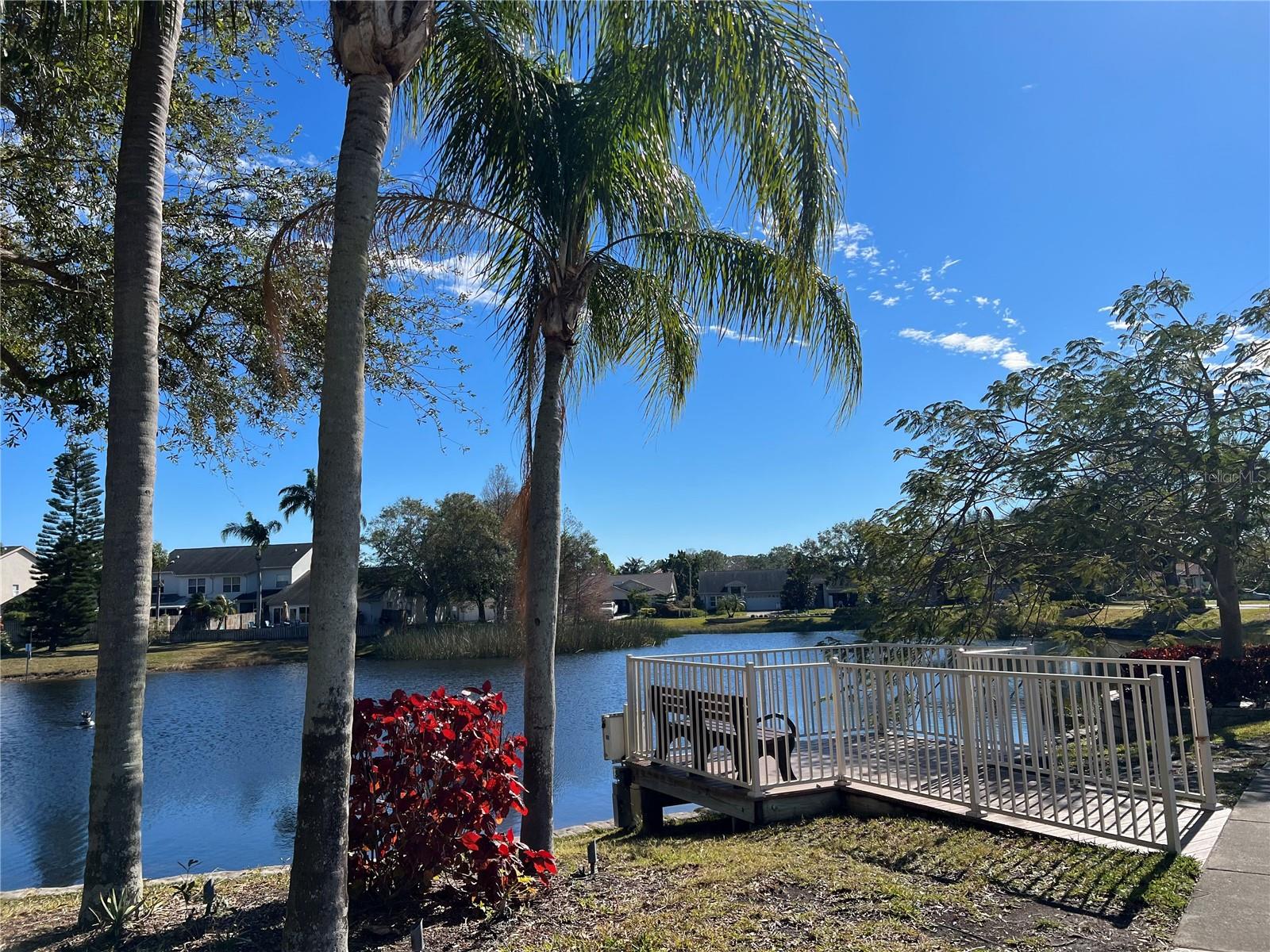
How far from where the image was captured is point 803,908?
183 inches

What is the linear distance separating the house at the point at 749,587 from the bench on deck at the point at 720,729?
74.0m

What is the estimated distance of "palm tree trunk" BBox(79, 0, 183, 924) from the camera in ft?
15.4

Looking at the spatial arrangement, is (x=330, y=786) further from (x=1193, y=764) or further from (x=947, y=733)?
(x=1193, y=764)

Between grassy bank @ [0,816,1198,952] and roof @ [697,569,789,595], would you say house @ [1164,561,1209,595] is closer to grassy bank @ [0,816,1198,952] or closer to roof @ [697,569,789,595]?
grassy bank @ [0,816,1198,952]

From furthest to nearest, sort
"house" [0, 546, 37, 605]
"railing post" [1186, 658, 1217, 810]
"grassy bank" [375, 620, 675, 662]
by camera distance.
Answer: "house" [0, 546, 37, 605] < "grassy bank" [375, 620, 675, 662] < "railing post" [1186, 658, 1217, 810]

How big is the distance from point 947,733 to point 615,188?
5.05m

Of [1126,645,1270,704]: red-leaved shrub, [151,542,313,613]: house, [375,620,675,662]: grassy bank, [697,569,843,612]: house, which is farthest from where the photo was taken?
[697,569,843,612]: house

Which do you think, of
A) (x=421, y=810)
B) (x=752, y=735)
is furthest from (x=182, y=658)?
(x=421, y=810)

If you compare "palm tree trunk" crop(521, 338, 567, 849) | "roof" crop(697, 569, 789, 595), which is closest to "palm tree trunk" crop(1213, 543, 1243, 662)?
"palm tree trunk" crop(521, 338, 567, 849)

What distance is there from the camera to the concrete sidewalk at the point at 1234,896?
3928 millimetres

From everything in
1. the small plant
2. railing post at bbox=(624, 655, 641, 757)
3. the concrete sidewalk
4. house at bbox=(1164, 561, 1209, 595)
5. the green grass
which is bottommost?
the green grass

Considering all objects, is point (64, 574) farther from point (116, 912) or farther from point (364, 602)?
point (116, 912)

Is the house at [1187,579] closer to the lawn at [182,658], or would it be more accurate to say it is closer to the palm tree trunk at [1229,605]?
the palm tree trunk at [1229,605]

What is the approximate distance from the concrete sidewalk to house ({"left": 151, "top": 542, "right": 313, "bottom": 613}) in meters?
69.1
